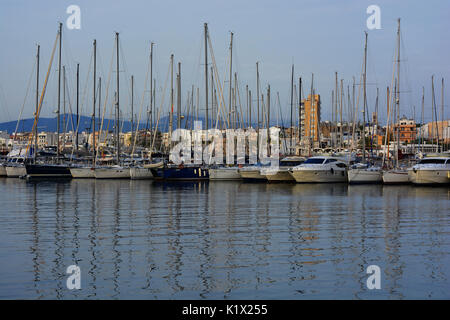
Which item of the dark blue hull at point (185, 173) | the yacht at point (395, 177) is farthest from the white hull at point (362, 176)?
the dark blue hull at point (185, 173)

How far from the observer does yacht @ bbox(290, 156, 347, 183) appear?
51406 mm

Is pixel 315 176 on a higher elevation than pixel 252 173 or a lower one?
lower

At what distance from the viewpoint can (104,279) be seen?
1325 cm

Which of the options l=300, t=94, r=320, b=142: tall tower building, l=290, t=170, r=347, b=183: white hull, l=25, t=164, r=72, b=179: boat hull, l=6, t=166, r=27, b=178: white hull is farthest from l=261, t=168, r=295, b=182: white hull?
l=6, t=166, r=27, b=178: white hull

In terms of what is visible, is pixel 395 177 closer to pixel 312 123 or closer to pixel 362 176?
pixel 362 176

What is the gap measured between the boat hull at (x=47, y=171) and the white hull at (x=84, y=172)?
6.65 ft

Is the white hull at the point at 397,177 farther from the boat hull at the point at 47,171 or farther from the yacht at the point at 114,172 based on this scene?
the boat hull at the point at 47,171

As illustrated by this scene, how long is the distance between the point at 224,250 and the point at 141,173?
142ft

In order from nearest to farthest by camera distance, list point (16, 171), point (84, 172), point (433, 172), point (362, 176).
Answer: point (433, 172) → point (362, 176) → point (84, 172) → point (16, 171)

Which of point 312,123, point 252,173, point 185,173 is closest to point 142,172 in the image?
point 185,173

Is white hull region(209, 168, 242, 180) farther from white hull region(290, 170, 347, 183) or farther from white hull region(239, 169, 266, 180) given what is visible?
white hull region(290, 170, 347, 183)

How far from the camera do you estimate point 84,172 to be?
62.5 m

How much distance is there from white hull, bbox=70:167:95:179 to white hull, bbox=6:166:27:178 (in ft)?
24.1

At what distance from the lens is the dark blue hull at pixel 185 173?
56.9m
